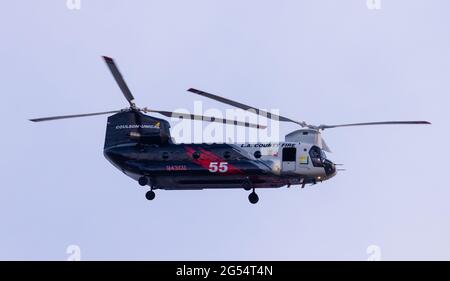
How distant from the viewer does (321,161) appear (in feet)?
226

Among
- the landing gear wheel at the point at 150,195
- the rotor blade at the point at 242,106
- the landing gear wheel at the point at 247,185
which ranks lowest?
the landing gear wheel at the point at 150,195

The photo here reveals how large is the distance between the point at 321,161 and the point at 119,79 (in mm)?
12646

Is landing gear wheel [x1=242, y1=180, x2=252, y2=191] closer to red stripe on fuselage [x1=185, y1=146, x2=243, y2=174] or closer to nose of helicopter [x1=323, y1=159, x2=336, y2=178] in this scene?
red stripe on fuselage [x1=185, y1=146, x2=243, y2=174]

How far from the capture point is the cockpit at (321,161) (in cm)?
6881

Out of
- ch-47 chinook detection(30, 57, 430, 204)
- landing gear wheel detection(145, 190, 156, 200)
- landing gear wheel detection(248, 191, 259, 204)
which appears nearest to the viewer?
ch-47 chinook detection(30, 57, 430, 204)

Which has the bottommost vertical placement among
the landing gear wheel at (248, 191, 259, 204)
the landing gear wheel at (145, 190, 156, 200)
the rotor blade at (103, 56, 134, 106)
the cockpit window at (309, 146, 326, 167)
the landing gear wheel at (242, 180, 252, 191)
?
the landing gear wheel at (248, 191, 259, 204)

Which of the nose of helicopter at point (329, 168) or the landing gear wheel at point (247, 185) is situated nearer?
the nose of helicopter at point (329, 168)

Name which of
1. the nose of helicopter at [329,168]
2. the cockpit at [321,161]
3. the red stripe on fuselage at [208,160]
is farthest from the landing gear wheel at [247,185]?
the nose of helicopter at [329,168]

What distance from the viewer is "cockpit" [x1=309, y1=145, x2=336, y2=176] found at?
226 ft

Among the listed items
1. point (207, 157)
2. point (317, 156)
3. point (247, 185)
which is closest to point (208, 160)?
point (207, 157)

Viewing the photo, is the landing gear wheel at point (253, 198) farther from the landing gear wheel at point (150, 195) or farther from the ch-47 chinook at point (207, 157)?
the landing gear wheel at point (150, 195)

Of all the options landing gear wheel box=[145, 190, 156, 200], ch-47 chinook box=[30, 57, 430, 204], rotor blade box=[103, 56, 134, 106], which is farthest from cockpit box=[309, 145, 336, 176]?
rotor blade box=[103, 56, 134, 106]
